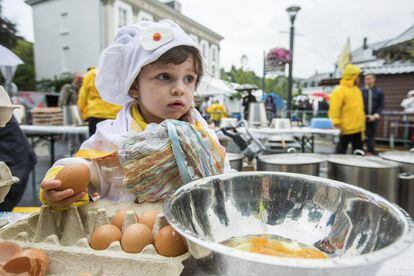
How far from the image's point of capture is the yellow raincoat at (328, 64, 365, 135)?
11.3ft

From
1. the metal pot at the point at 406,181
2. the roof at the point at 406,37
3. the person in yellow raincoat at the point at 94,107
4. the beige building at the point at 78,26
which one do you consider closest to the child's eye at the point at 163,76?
the metal pot at the point at 406,181

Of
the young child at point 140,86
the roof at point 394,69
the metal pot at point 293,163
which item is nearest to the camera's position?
the young child at point 140,86

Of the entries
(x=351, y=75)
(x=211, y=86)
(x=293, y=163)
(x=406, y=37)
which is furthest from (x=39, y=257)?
(x=406, y=37)

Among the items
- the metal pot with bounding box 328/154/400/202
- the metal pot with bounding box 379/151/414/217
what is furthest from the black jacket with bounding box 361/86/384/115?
the metal pot with bounding box 328/154/400/202

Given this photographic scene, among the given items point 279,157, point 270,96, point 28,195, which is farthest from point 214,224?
point 270,96

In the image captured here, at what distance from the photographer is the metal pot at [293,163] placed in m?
1.74

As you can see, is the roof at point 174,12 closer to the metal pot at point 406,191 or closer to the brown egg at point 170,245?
the metal pot at point 406,191

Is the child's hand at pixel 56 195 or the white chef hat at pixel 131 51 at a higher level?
the white chef hat at pixel 131 51

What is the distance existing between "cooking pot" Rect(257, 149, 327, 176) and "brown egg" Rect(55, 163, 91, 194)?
4.32 ft

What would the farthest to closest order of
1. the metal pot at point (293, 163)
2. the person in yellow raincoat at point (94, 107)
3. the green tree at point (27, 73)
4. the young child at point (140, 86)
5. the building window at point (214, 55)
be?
1. the building window at point (214, 55)
2. the green tree at point (27, 73)
3. the person in yellow raincoat at point (94, 107)
4. the metal pot at point (293, 163)
5. the young child at point (140, 86)

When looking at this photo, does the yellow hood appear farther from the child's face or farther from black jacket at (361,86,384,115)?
the child's face

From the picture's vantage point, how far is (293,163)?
1755 millimetres

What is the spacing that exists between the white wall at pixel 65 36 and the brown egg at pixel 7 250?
14.4 m

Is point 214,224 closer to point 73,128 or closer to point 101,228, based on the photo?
point 101,228
